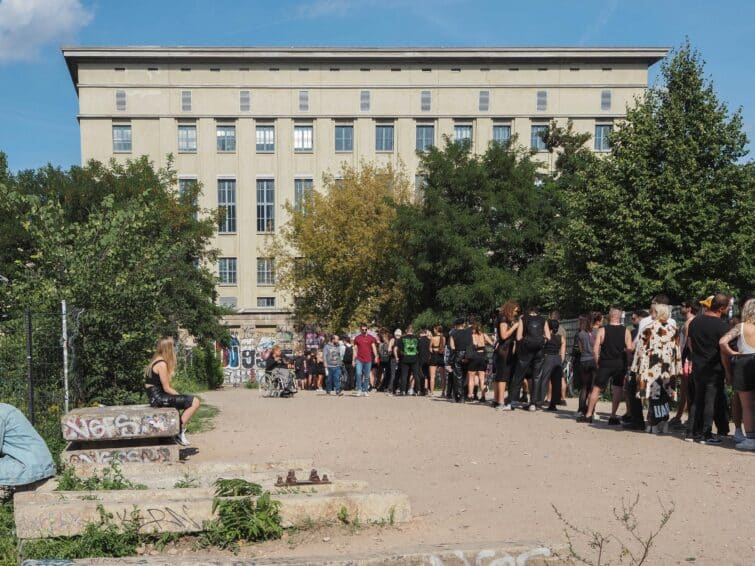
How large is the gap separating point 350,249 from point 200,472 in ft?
108

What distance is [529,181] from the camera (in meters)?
35.7

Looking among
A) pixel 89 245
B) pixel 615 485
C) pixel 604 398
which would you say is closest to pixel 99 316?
pixel 89 245

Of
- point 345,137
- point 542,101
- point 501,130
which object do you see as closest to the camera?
point 345,137

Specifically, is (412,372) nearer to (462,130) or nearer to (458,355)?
(458,355)

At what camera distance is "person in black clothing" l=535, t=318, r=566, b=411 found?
13.9m

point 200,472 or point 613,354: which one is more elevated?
point 613,354

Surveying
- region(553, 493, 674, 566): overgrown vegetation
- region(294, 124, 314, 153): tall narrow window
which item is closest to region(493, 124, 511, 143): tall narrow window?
region(294, 124, 314, 153): tall narrow window

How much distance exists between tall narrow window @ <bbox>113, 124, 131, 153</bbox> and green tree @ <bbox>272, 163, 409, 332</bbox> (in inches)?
947

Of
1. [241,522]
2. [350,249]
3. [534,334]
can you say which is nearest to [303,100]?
[350,249]

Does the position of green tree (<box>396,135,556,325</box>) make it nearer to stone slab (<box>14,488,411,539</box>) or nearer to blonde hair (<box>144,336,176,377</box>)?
blonde hair (<box>144,336,176,377</box>)

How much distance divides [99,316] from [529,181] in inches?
1072

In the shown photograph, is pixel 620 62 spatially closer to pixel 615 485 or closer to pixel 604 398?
pixel 604 398

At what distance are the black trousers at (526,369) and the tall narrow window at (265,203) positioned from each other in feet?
160

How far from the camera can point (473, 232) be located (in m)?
33.4
